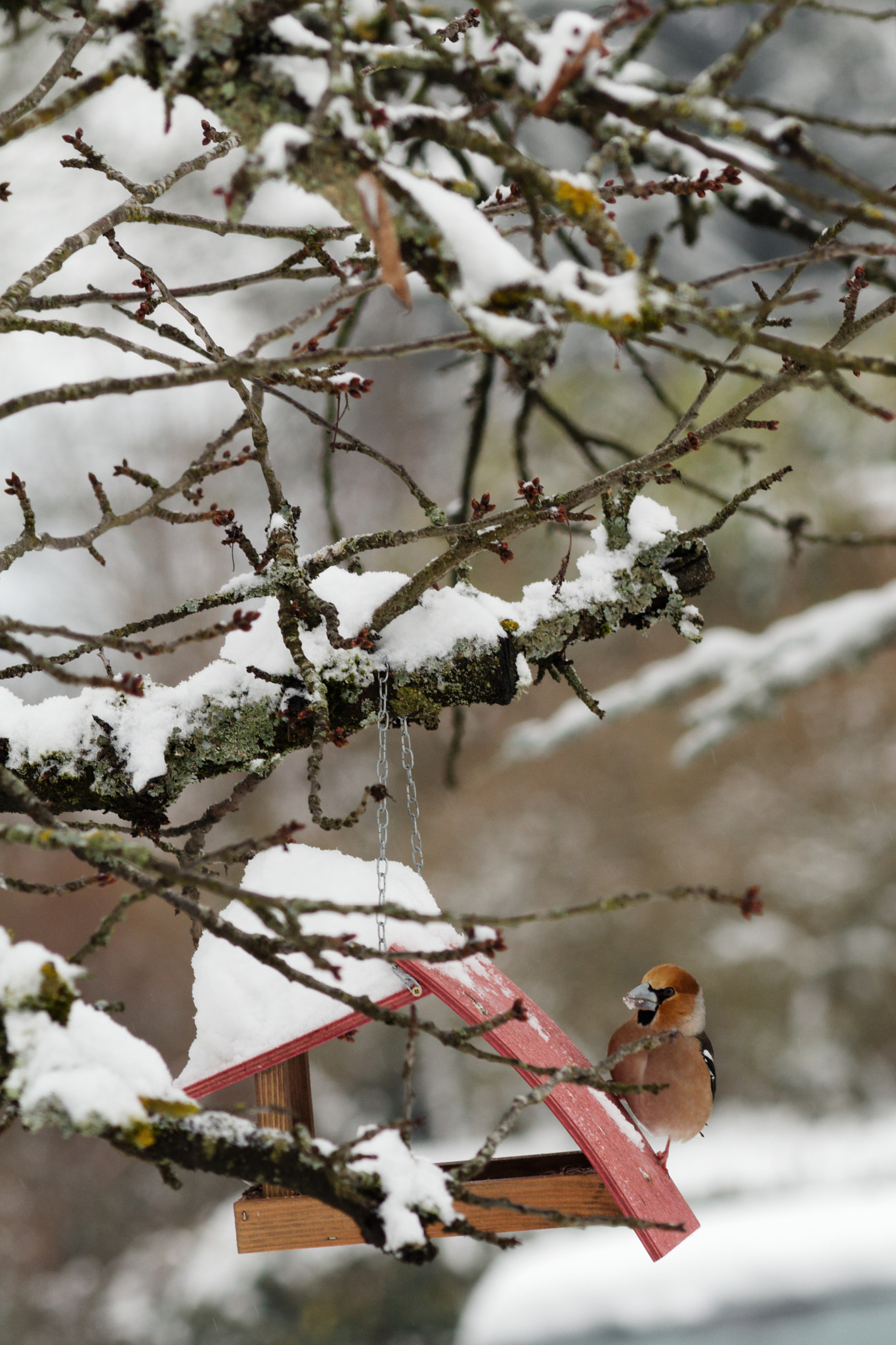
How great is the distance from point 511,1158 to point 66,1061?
0.69m

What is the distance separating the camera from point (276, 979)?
3.73ft

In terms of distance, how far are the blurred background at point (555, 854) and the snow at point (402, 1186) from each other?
3793 millimetres

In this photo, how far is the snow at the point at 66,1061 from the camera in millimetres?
750

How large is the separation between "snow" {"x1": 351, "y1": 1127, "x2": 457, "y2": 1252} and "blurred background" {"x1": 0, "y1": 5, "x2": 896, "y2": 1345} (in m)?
3.79

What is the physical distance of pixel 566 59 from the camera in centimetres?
65

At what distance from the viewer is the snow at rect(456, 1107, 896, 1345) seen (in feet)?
16.4

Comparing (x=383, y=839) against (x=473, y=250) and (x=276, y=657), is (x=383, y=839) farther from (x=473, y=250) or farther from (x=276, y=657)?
(x=473, y=250)

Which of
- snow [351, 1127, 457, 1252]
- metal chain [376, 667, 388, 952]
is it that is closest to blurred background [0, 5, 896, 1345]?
metal chain [376, 667, 388, 952]

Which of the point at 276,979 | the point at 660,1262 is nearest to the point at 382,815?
the point at 276,979

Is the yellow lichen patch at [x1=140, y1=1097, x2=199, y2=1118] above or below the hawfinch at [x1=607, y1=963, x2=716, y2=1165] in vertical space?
below

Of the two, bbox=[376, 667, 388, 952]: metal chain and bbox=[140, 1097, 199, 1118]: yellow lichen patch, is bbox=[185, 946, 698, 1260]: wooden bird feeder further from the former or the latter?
bbox=[140, 1097, 199, 1118]: yellow lichen patch

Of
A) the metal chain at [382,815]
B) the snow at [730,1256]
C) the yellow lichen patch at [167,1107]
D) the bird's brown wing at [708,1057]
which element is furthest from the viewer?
the snow at [730,1256]

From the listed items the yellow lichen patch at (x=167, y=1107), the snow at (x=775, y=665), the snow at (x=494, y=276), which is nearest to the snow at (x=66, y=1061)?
the yellow lichen patch at (x=167, y=1107)

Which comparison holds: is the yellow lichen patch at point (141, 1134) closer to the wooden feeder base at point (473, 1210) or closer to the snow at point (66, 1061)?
the snow at point (66, 1061)
